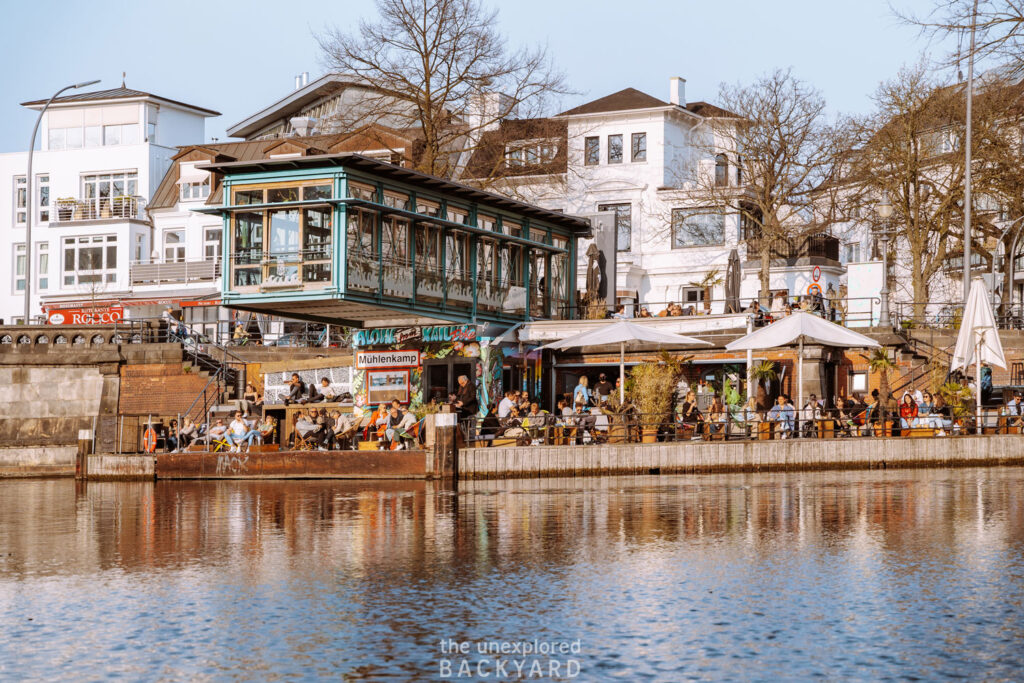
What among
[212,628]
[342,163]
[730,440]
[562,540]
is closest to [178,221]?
[342,163]

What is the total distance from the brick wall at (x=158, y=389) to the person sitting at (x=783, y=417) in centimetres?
1698

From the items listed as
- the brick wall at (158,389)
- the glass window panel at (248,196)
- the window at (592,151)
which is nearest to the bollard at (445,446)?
the glass window panel at (248,196)

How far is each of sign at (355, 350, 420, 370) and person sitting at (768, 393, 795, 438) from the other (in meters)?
9.04

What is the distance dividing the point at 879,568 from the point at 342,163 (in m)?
18.7

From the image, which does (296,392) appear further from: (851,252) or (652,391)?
(851,252)

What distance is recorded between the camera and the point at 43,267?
228 feet

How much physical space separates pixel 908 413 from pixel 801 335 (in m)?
2.81

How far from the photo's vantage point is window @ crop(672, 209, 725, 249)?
198 ft

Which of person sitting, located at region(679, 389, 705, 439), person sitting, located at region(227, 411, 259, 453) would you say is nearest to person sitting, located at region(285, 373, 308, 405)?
person sitting, located at region(227, 411, 259, 453)

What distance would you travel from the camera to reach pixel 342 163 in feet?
104

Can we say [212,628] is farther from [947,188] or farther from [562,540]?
[947,188]

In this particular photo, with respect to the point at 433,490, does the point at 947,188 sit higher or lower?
higher

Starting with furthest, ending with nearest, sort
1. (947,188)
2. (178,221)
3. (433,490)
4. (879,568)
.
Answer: (178,221) → (947,188) → (433,490) → (879,568)

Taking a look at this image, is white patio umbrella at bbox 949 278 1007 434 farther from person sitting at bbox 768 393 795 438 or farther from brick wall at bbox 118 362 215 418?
brick wall at bbox 118 362 215 418
